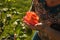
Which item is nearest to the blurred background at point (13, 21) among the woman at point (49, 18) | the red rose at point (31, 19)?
the red rose at point (31, 19)

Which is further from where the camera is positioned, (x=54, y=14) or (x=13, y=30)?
(x=13, y=30)

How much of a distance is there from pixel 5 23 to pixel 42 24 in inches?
70.2

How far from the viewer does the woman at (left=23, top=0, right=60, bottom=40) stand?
130 centimetres

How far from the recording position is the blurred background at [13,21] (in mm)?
2812

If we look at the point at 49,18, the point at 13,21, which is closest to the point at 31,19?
the point at 49,18

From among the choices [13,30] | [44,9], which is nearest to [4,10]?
[13,30]

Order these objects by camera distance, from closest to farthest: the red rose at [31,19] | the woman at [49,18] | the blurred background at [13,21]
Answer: the woman at [49,18] → the red rose at [31,19] → the blurred background at [13,21]

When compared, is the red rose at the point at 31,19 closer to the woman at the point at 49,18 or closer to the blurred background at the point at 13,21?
the woman at the point at 49,18

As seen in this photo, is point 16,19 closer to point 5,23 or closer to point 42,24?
point 5,23

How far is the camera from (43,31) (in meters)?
1.36

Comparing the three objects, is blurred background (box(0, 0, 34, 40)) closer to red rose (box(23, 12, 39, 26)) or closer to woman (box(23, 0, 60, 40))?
red rose (box(23, 12, 39, 26))

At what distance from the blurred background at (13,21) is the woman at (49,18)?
1.39m

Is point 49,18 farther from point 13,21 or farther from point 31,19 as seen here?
point 13,21

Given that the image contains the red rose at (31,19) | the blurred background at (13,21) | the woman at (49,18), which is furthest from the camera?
the blurred background at (13,21)
